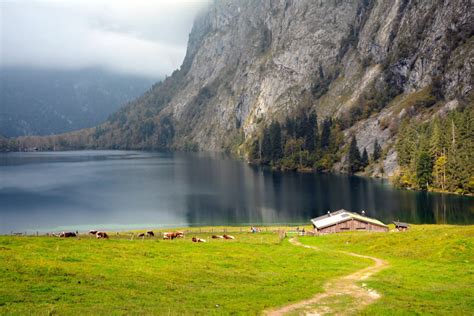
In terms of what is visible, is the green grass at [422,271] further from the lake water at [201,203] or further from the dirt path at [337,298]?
the lake water at [201,203]

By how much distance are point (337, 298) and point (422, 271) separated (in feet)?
45.8

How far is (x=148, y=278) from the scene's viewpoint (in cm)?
3225

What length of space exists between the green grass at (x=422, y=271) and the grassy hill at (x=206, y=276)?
0.27 ft

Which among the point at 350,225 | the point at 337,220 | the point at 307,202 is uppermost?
the point at 307,202

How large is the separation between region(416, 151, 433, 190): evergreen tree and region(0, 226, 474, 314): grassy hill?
11522cm

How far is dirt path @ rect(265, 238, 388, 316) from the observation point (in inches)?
1099

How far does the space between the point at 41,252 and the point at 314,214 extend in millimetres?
92978

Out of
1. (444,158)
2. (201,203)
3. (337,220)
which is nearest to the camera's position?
(337,220)

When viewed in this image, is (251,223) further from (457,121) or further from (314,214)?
(457,121)

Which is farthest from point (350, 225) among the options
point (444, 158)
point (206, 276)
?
point (444, 158)

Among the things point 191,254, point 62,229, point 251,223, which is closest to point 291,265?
point 191,254

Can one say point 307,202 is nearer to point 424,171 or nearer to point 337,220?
point 337,220

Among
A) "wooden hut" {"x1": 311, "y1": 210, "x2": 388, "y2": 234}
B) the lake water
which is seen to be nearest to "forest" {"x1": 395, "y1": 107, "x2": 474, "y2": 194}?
the lake water

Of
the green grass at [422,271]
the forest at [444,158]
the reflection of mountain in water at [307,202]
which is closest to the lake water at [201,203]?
the reflection of mountain in water at [307,202]
